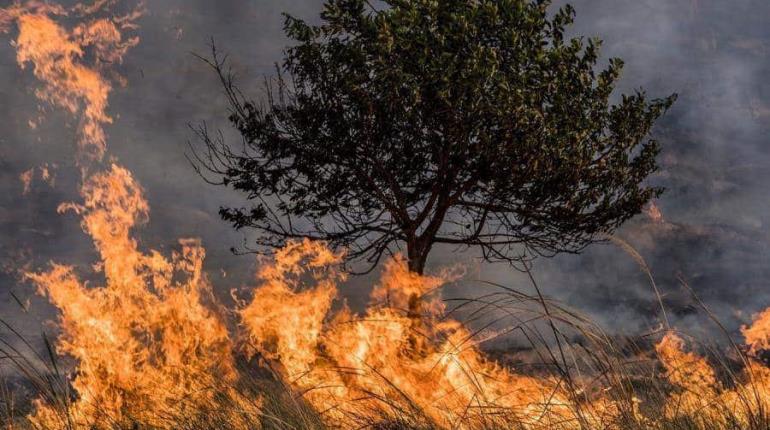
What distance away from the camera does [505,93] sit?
49.0ft

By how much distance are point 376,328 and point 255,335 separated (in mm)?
2462

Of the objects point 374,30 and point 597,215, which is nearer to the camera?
point 374,30

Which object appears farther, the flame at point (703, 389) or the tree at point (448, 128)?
the tree at point (448, 128)

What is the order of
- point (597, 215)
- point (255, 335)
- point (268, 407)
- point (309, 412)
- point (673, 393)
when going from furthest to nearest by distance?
point (597, 215) < point (255, 335) < point (268, 407) < point (309, 412) < point (673, 393)

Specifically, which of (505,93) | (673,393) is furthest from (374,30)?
(673,393)

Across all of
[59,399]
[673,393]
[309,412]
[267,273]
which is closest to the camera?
[59,399]

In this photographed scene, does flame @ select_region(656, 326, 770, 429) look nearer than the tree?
Yes

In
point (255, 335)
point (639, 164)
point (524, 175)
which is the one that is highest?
point (639, 164)

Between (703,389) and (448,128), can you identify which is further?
(448,128)

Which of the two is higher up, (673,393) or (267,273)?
(267,273)

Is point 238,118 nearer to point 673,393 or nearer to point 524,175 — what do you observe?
point 524,175

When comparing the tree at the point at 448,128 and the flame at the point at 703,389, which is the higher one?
the tree at the point at 448,128

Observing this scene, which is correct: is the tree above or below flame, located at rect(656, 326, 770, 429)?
above

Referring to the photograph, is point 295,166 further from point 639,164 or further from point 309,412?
point 309,412
